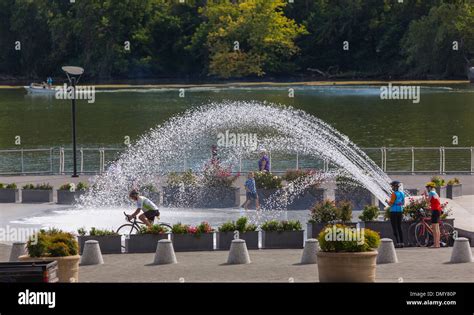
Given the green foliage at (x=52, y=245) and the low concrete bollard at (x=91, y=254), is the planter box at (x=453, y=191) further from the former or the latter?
the green foliage at (x=52, y=245)

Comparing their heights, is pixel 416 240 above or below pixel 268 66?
below

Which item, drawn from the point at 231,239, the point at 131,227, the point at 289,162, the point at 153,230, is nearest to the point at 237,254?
the point at 231,239

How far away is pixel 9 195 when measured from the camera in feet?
141

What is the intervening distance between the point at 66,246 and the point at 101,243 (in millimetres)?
5509

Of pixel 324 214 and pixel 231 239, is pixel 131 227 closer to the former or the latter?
pixel 231 239

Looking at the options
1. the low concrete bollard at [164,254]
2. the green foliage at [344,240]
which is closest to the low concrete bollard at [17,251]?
the low concrete bollard at [164,254]

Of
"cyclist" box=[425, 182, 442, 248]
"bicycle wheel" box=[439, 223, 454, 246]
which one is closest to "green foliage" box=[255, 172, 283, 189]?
"bicycle wheel" box=[439, 223, 454, 246]

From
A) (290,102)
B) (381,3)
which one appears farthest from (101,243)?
(381,3)

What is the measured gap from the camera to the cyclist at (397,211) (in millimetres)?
32250

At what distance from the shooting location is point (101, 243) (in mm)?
32312

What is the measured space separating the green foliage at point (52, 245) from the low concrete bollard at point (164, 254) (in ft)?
10.2
